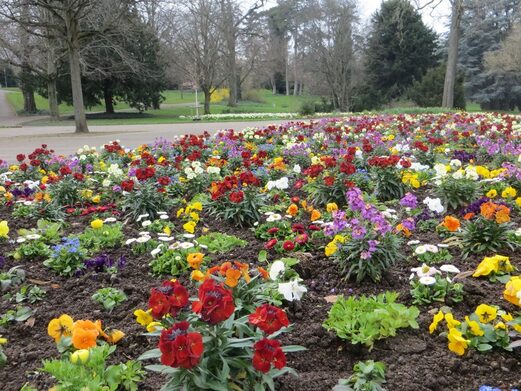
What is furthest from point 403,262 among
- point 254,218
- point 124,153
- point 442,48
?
point 442,48

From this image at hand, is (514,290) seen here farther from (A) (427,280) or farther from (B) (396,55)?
(B) (396,55)

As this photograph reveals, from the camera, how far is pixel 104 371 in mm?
2092

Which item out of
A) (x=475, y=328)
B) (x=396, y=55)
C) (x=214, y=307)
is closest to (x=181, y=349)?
(x=214, y=307)

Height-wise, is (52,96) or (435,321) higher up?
(52,96)

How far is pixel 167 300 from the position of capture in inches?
72.1

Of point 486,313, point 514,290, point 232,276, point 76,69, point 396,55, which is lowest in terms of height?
point 486,313

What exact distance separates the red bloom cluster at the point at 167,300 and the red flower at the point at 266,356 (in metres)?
0.33

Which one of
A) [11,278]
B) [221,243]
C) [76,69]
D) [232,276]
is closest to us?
[232,276]

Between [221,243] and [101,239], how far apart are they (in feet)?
3.23

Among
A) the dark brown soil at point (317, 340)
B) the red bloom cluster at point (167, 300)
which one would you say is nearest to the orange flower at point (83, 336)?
the dark brown soil at point (317, 340)

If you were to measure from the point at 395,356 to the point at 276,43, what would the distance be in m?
62.8

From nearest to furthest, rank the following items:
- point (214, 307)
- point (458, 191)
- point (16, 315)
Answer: point (214, 307)
point (16, 315)
point (458, 191)

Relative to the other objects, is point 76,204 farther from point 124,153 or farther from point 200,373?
point 200,373

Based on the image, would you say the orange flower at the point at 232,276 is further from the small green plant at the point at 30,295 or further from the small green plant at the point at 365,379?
the small green plant at the point at 30,295
